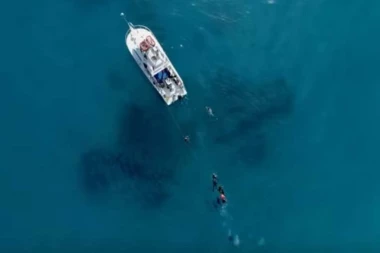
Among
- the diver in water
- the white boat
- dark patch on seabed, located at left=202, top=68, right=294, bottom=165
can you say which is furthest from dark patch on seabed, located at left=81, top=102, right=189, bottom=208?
dark patch on seabed, located at left=202, top=68, right=294, bottom=165

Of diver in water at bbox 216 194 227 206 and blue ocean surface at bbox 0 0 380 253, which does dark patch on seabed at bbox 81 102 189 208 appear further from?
diver in water at bbox 216 194 227 206

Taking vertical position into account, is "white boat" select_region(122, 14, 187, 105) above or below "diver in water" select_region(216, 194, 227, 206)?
above

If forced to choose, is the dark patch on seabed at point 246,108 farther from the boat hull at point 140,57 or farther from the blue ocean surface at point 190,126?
the boat hull at point 140,57

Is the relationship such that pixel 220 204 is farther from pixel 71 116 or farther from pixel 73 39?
pixel 73 39

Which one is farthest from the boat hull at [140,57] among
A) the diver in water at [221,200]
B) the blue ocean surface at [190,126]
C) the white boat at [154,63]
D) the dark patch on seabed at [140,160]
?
the diver in water at [221,200]

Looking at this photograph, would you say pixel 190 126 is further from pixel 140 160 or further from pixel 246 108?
pixel 140 160

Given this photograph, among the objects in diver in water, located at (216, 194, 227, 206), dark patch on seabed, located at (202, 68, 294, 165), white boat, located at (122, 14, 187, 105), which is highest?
white boat, located at (122, 14, 187, 105)
